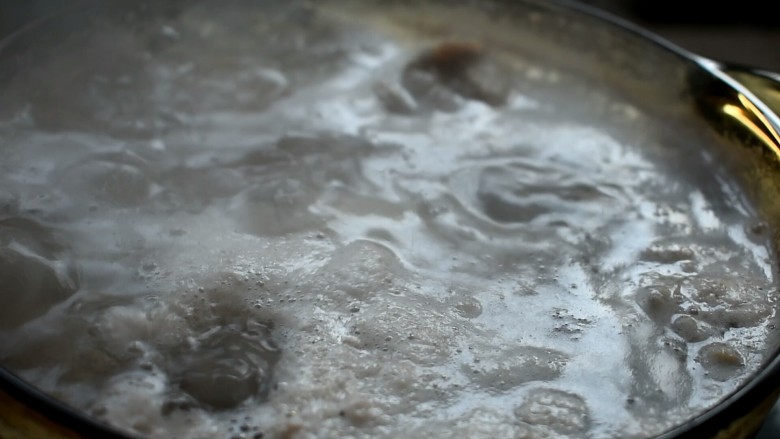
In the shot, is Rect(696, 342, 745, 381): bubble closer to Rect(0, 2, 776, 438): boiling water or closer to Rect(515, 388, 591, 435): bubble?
Rect(0, 2, 776, 438): boiling water

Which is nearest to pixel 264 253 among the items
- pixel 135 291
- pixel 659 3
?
pixel 135 291

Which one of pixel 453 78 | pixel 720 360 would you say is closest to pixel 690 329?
pixel 720 360

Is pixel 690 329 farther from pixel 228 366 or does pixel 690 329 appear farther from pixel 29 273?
pixel 29 273

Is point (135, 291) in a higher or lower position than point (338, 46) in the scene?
lower

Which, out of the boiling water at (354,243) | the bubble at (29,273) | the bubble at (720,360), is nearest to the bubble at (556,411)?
the boiling water at (354,243)

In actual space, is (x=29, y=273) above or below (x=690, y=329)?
below

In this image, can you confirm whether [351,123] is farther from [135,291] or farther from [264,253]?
[135,291]

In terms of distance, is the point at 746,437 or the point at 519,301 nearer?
the point at 746,437

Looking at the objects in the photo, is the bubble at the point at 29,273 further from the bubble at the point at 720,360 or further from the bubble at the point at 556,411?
the bubble at the point at 720,360

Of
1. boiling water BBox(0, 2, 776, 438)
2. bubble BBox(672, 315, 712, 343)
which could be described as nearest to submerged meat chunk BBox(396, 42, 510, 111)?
boiling water BBox(0, 2, 776, 438)
